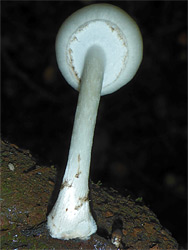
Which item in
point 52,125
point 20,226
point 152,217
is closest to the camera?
point 20,226

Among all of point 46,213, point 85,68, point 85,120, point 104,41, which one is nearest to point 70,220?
point 46,213

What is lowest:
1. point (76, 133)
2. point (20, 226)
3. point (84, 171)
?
point (20, 226)

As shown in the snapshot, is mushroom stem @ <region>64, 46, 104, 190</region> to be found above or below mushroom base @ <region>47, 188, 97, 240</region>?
above

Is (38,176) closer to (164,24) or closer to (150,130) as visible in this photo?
(150,130)

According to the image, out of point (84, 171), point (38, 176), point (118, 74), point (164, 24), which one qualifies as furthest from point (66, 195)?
point (164, 24)

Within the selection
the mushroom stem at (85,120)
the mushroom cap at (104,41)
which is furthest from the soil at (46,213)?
the mushroom cap at (104,41)

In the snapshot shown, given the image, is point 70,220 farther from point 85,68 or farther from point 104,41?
point 104,41

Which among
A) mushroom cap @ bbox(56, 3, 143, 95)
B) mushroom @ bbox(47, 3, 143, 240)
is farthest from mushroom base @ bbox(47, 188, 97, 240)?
mushroom cap @ bbox(56, 3, 143, 95)

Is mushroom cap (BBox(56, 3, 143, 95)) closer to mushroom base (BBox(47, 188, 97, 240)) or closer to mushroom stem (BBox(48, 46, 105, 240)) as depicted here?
mushroom stem (BBox(48, 46, 105, 240))

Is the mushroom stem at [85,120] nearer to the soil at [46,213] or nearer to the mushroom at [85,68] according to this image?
the mushroom at [85,68]
